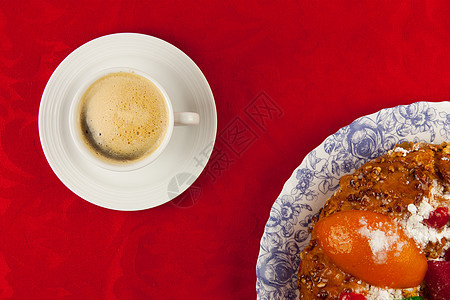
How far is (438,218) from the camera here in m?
1.06

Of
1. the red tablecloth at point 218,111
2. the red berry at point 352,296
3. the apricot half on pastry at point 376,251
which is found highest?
the red tablecloth at point 218,111

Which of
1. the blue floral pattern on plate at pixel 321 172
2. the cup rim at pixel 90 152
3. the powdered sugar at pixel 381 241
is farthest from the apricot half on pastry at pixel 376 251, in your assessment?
the cup rim at pixel 90 152

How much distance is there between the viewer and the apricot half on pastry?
1.04 m

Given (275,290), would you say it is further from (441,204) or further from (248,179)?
(441,204)

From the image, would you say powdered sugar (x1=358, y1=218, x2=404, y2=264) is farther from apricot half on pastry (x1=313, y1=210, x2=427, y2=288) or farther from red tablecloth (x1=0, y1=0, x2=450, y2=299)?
red tablecloth (x1=0, y1=0, x2=450, y2=299)

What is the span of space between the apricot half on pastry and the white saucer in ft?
1.59

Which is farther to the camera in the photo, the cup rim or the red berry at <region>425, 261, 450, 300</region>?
the cup rim

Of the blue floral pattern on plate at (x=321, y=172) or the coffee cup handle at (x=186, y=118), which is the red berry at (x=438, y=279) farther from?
the coffee cup handle at (x=186, y=118)

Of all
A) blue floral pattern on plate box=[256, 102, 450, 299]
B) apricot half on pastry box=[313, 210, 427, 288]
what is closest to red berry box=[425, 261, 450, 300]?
apricot half on pastry box=[313, 210, 427, 288]

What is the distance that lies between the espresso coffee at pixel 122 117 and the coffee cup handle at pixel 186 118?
34 millimetres

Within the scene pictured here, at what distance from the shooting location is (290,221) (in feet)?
A: 4.42

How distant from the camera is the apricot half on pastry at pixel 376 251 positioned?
104cm

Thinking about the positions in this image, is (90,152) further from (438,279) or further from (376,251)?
(438,279)

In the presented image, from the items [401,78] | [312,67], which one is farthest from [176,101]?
[401,78]
